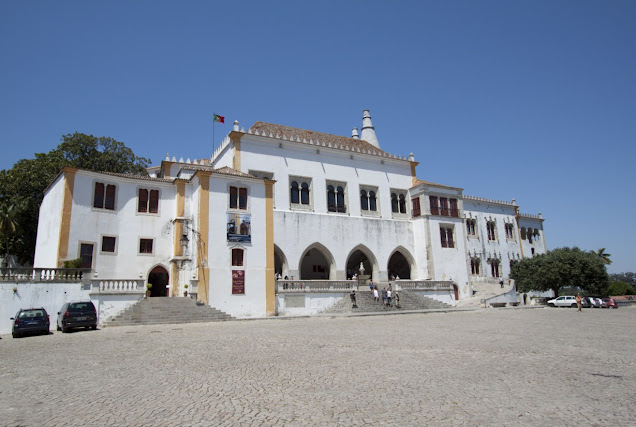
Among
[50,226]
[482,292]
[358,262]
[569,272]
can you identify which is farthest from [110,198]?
[569,272]

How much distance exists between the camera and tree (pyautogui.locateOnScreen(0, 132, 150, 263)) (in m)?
31.3

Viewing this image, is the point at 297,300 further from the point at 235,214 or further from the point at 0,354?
the point at 0,354

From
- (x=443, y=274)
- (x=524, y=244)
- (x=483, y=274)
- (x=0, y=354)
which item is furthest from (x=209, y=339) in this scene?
(x=524, y=244)

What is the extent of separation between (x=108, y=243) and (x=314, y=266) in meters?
16.5

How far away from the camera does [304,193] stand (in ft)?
113

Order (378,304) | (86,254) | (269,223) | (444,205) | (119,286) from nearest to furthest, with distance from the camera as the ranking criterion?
1. (119,286)
2. (86,254)
3. (269,223)
4. (378,304)
5. (444,205)

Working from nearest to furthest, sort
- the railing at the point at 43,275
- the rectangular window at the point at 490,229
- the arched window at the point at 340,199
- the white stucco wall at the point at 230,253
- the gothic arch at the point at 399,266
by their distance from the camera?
the railing at the point at 43,275 → the white stucco wall at the point at 230,253 → the arched window at the point at 340,199 → the gothic arch at the point at 399,266 → the rectangular window at the point at 490,229

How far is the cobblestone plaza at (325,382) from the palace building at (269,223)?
13.2 meters

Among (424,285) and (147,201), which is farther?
(424,285)

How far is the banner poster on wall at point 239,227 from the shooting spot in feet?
85.9

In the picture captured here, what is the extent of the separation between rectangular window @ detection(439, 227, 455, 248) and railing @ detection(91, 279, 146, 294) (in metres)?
24.9

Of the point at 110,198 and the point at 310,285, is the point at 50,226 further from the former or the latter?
the point at 310,285

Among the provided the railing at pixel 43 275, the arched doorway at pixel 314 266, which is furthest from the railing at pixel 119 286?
the arched doorway at pixel 314 266

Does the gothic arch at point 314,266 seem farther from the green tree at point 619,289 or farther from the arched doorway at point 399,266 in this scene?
the green tree at point 619,289
